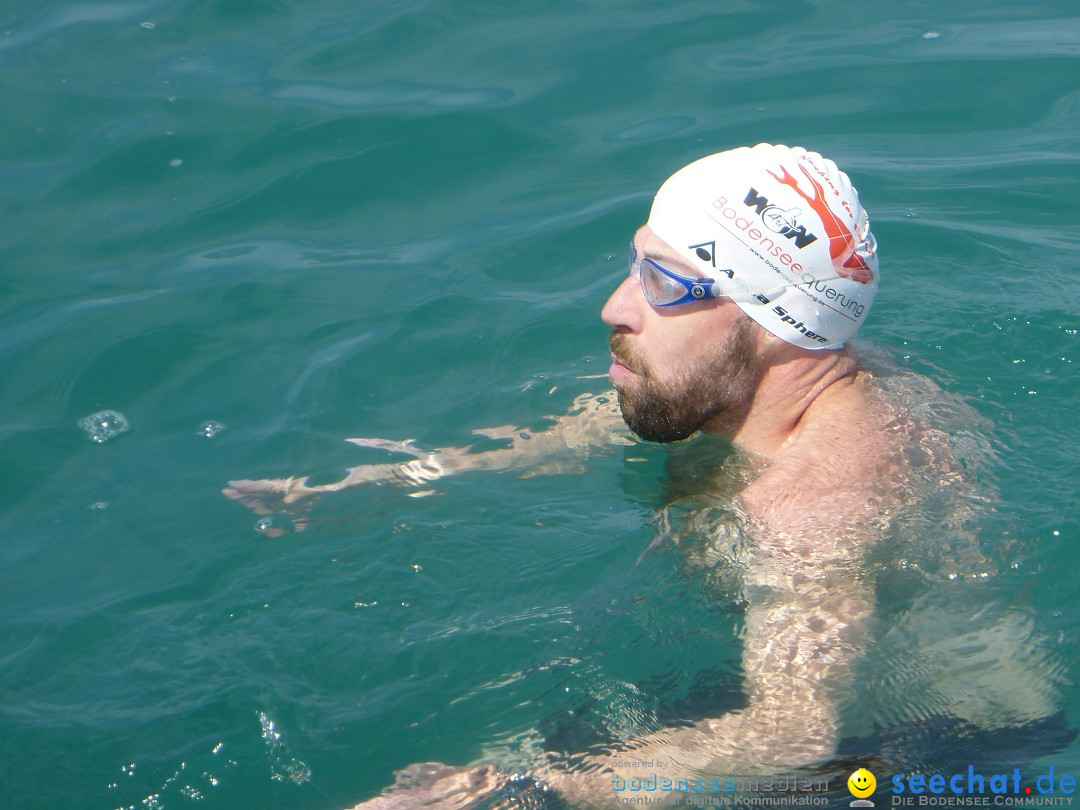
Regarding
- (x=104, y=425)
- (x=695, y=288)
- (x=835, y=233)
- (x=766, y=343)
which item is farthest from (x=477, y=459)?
(x=104, y=425)

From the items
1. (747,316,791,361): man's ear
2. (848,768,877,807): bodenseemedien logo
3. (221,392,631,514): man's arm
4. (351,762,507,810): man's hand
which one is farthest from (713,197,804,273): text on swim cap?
(351,762,507,810): man's hand

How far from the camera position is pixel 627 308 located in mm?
4582

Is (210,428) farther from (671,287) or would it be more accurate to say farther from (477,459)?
(671,287)

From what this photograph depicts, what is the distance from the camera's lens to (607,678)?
394 centimetres

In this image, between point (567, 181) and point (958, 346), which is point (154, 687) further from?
point (567, 181)

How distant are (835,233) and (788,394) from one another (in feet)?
2.18

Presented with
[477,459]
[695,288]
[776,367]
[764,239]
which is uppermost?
[764,239]

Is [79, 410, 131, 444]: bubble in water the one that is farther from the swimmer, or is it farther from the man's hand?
the man's hand

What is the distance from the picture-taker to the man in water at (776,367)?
153 inches

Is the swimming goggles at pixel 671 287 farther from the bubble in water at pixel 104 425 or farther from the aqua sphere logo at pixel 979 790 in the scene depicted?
the bubble in water at pixel 104 425

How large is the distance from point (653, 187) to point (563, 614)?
3889mm

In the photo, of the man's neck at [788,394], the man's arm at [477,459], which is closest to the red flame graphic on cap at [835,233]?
the man's neck at [788,394]

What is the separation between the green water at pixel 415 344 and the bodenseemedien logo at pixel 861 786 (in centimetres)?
16

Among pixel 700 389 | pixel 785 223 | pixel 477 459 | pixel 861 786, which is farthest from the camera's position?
pixel 477 459
